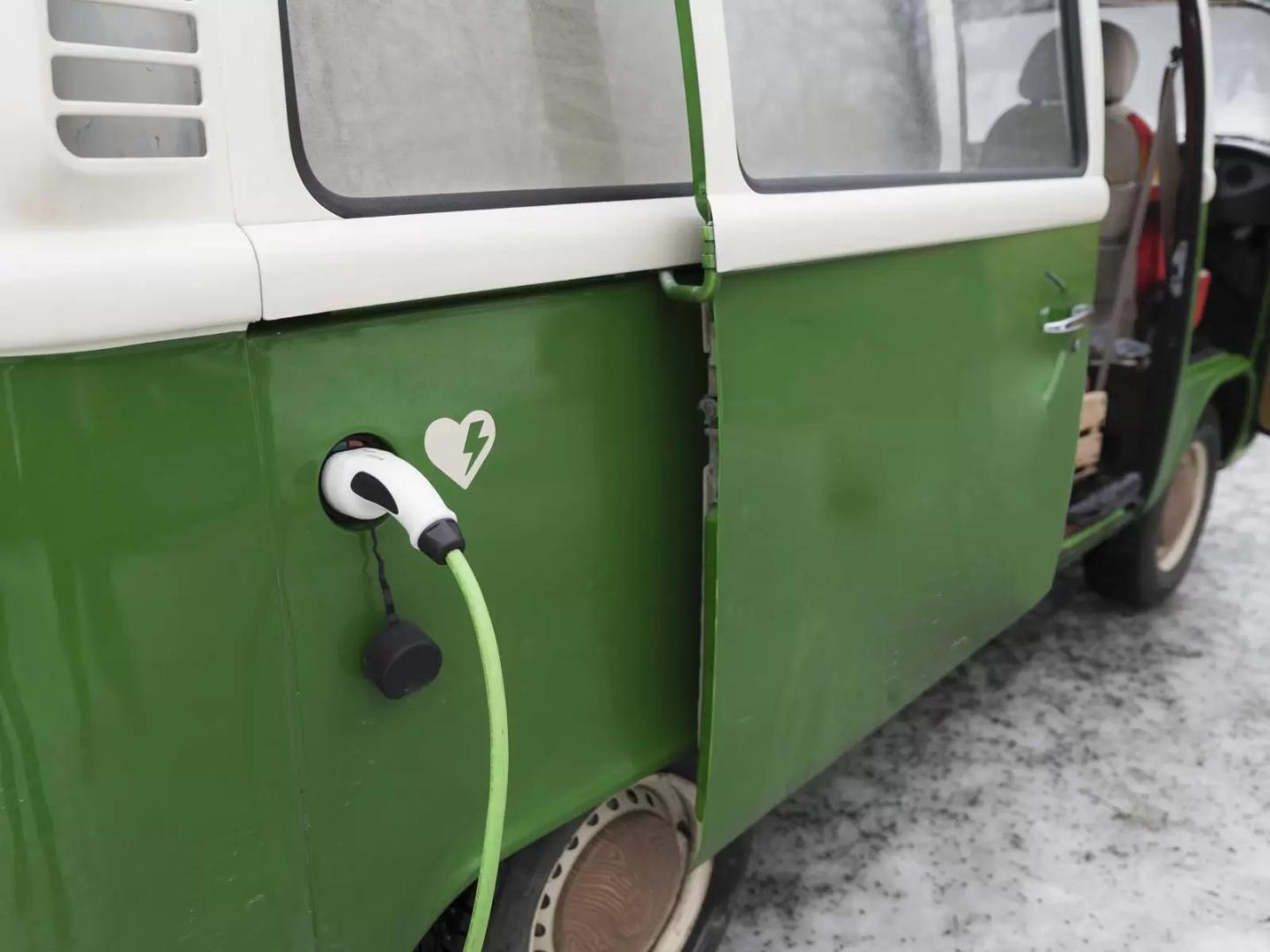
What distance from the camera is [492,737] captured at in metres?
1.04

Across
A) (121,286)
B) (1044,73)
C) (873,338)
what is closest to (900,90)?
(873,338)

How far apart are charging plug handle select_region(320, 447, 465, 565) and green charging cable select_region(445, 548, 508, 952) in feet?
0.12

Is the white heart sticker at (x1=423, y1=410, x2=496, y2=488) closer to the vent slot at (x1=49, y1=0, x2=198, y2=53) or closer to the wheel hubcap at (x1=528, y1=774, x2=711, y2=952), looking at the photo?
the vent slot at (x1=49, y1=0, x2=198, y2=53)

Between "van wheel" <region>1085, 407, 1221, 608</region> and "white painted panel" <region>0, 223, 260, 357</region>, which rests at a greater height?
"white painted panel" <region>0, 223, 260, 357</region>

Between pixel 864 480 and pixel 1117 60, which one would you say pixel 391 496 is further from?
pixel 1117 60

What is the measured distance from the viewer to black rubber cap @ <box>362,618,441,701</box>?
102 centimetres

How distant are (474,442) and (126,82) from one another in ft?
1.54

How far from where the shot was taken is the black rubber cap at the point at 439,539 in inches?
37.1

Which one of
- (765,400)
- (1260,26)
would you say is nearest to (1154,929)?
(765,400)

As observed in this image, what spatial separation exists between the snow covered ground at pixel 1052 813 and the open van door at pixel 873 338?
0.48 metres

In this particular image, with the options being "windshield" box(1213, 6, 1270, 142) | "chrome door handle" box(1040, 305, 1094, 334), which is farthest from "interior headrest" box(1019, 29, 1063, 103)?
"windshield" box(1213, 6, 1270, 142)

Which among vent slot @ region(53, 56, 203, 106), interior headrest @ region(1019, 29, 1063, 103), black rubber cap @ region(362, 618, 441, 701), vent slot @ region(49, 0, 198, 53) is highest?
interior headrest @ region(1019, 29, 1063, 103)

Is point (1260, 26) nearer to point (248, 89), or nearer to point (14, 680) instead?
point (248, 89)

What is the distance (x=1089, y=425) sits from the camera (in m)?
2.66
